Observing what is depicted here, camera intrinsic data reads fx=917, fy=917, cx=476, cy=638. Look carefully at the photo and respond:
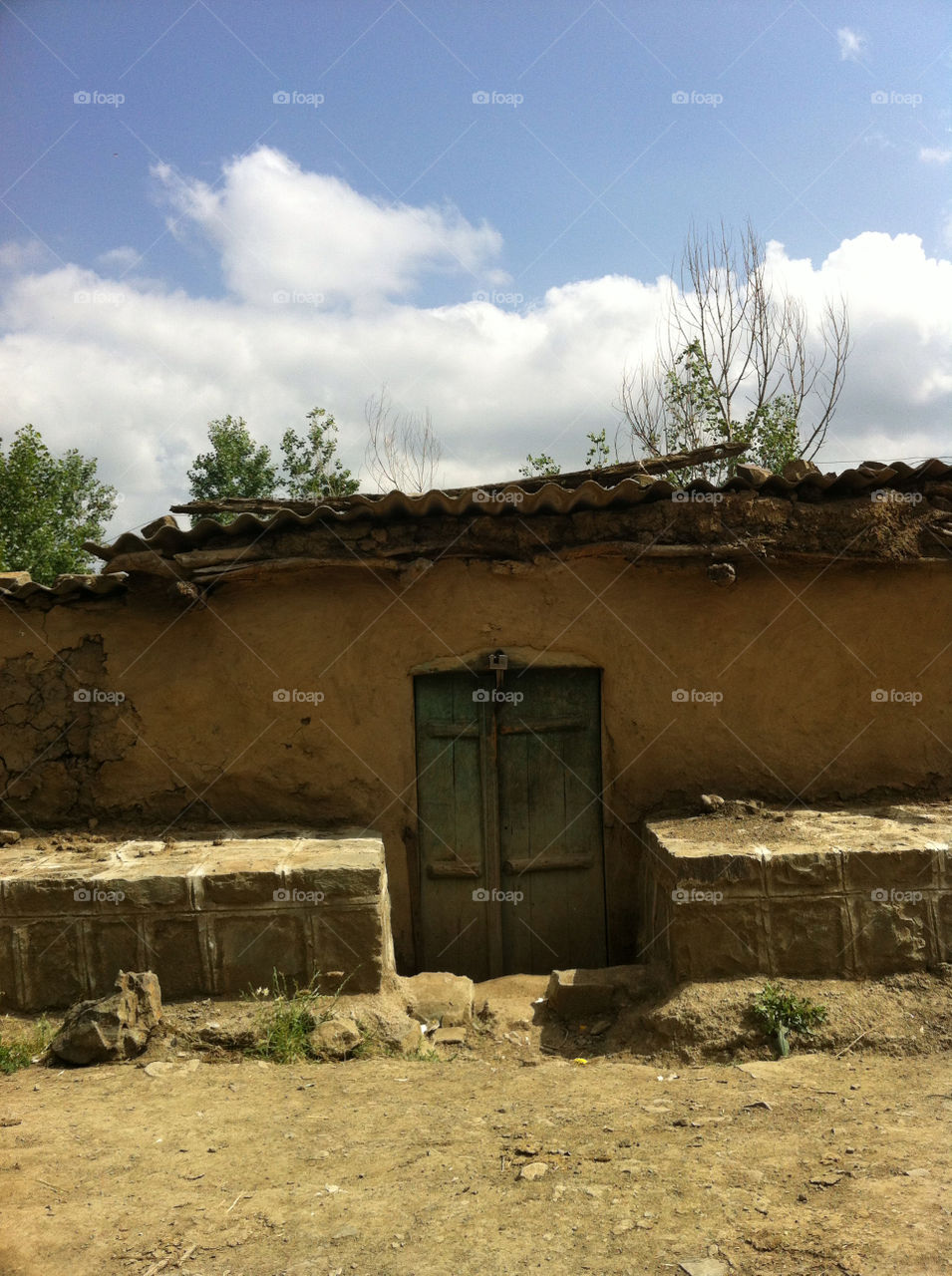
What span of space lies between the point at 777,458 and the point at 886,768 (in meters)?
10.1

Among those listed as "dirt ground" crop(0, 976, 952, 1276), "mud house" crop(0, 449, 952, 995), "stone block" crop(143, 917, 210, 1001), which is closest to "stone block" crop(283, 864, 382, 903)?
"stone block" crop(143, 917, 210, 1001)

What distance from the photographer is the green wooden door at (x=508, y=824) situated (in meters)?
6.00

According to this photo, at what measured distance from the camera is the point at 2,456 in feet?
48.3

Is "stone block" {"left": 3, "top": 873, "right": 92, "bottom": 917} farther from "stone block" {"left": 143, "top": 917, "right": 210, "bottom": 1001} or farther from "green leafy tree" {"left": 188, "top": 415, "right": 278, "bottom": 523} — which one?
"green leafy tree" {"left": 188, "top": 415, "right": 278, "bottom": 523}

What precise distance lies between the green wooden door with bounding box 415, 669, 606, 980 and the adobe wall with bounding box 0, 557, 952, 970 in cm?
14

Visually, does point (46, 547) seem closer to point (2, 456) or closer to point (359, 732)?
point (2, 456)

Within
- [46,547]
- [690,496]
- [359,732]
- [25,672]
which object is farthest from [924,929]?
[46,547]

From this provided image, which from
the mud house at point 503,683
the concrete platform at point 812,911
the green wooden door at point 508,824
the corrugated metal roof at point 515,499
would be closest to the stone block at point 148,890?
the mud house at point 503,683

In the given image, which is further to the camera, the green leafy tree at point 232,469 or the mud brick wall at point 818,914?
the green leafy tree at point 232,469

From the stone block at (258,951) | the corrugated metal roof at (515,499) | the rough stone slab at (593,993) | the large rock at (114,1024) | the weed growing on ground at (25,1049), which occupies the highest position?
the corrugated metal roof at (515,499)

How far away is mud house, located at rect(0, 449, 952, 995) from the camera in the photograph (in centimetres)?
585

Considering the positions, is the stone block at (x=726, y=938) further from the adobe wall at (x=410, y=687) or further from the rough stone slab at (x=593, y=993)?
the adobe wall at (x=410, y=687)

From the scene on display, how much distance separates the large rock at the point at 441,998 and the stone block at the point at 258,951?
66 centimetres

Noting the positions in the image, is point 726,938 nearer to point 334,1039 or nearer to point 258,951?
point 334,1039
